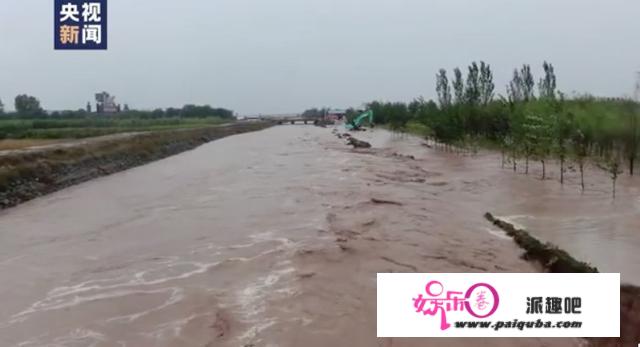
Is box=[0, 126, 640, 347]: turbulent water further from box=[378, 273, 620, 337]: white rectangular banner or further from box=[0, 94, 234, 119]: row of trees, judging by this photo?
box=[0, 94, 234, 119]: row of trees

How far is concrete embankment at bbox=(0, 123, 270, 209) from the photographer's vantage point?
15.0 meters

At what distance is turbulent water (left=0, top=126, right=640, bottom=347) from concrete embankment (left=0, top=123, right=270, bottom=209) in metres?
0.77

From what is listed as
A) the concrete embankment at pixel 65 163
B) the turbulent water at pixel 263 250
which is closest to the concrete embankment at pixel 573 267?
the turbulent water at pixel 263 250

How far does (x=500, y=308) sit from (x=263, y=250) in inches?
180

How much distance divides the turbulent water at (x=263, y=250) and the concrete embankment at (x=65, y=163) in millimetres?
770

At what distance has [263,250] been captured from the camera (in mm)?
8273

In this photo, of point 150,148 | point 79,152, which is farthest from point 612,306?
point 150,148

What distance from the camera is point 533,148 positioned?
1784 centimetres

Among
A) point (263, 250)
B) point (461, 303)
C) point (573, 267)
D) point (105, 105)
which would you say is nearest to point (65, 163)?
point (263, 250)

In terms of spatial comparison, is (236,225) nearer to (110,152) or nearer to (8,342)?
(8,342)

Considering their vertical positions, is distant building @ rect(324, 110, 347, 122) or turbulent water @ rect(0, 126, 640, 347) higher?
distant building @ rect(324, 110, 347, 122)

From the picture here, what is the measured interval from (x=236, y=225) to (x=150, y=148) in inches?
831

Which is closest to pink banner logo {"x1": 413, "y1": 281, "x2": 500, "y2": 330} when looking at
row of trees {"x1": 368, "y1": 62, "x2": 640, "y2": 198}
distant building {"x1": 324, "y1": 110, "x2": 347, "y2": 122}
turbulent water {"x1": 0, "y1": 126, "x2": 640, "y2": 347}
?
turbulent water {"x1": 0, "y1": 126, "x2": 640, "y2": 347}

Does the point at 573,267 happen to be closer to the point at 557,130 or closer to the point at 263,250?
the point at 263,250
